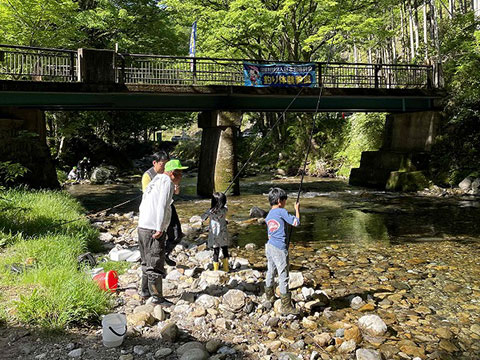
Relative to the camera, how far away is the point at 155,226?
15.5ft

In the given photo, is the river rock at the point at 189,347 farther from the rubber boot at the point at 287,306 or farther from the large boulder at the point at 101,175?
the large boulder at the point at 101,175

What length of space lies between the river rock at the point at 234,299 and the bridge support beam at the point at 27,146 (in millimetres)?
11720

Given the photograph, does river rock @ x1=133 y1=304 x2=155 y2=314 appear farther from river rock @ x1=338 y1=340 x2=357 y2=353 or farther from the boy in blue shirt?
river rock @ x1=338 y1=340 x2=357 y2=353

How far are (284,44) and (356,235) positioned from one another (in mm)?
21105

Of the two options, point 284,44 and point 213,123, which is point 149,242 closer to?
point 213,123

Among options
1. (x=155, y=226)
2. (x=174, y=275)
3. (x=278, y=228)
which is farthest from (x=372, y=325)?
(x=174, y=275)

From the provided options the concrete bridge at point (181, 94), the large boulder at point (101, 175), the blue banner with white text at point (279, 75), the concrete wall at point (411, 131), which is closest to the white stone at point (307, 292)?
the concrete bridge at point (181, 94)

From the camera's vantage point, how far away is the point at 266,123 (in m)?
38.9

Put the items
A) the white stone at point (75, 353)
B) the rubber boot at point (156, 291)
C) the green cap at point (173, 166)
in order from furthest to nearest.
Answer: the green cap at point (173, 166)
the rubber boot at point (156, 291)
the white stone at point (75, 353)

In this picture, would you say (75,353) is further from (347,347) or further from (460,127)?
(460,127)

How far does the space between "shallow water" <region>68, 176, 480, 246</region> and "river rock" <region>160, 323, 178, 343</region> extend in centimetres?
404

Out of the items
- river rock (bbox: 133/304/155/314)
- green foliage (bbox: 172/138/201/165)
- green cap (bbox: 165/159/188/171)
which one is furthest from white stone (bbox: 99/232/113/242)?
green foliage (bbox: 172/138/201/165)

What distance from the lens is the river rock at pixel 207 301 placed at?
4924 millimetres

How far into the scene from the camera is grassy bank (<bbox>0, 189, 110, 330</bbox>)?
407 cm
